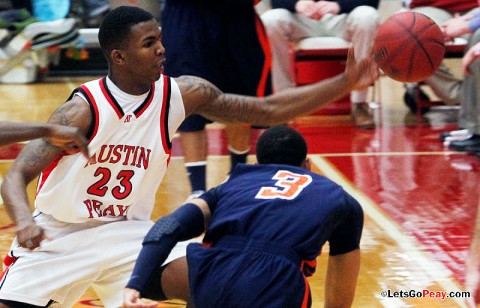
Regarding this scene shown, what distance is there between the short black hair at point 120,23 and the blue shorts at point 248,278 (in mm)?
1077

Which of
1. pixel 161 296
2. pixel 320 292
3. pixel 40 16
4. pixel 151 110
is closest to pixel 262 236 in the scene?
pixel 161 296

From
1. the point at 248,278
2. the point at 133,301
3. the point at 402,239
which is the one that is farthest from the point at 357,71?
the point at 402,239

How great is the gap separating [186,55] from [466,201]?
6.71 ft

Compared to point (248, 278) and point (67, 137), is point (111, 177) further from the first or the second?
point (248, 278)

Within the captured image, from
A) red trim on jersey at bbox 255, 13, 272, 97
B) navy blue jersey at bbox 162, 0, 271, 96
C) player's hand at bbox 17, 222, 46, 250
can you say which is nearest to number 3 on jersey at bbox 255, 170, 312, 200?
player's hand at bbox 17, 222, 46, 250

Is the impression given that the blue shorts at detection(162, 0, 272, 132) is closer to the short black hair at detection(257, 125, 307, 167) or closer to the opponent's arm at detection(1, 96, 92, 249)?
the opponent's arm at detection(1, 96, 92, 249)

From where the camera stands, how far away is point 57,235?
383cm

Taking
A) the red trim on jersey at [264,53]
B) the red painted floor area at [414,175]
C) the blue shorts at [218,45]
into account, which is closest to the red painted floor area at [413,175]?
the red painted floor area at [414,175]

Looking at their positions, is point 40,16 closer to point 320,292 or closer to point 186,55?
point 186,55

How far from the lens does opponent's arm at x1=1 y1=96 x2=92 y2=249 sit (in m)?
3.32

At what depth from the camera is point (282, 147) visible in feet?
11.4

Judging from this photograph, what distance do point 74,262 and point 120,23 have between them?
0.97m

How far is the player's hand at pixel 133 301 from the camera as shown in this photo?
3.07 metres

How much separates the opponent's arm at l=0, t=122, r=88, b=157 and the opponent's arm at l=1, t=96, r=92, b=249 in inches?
7.3
